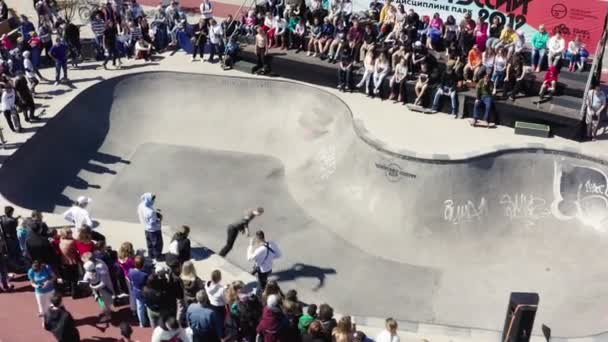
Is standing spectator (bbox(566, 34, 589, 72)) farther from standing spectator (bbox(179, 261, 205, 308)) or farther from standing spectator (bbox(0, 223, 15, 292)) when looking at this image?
standing spectator (bbox(0, 223, 15, 292))

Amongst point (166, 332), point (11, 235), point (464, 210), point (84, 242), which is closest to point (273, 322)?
point (166, 332)

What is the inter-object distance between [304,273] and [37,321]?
5567 millimetres

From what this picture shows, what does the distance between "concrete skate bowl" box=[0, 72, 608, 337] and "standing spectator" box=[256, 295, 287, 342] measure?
4.54 m

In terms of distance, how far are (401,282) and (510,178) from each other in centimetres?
374

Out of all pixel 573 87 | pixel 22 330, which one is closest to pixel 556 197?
pixel 573 87

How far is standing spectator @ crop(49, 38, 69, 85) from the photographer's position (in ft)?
67.7

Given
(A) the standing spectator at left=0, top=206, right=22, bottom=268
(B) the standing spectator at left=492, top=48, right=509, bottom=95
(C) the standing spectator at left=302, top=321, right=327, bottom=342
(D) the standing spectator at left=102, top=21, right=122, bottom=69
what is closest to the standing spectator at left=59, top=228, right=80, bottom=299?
(A) the standing spectator at left=0, top=206, right=22, bottom=268

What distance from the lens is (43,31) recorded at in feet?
71.4

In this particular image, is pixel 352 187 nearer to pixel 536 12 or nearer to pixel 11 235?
pixel 11 235

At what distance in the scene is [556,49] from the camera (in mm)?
18781

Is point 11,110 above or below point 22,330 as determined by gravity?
above

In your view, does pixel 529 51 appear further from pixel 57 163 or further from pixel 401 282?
pixel 57 163

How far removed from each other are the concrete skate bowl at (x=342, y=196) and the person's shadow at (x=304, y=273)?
0.02m

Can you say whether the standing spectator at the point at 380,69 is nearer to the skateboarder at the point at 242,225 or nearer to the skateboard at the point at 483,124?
the skateboard at the point at 483,124
